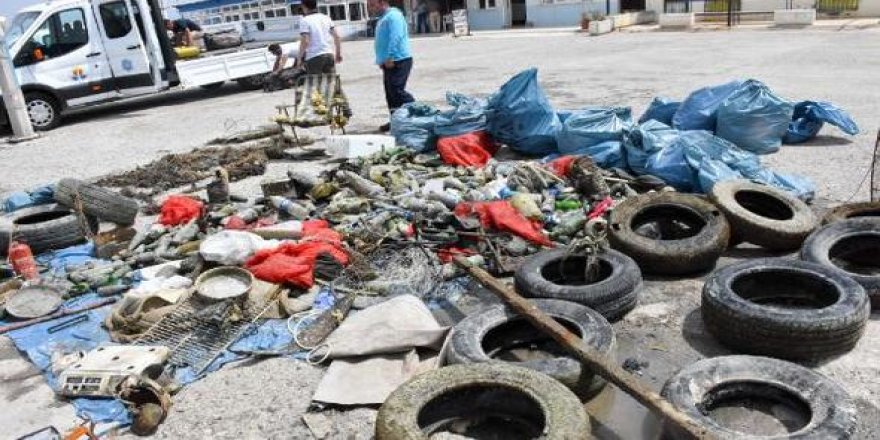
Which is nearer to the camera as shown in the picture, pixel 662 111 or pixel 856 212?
pixel 856 212

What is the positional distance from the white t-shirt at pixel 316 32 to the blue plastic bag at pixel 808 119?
693 cm

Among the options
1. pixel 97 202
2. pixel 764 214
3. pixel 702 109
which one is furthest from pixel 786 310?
pixel 97 202

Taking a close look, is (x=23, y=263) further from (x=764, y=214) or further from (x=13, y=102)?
(x=13, y=102)

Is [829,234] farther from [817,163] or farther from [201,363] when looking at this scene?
[201,363]

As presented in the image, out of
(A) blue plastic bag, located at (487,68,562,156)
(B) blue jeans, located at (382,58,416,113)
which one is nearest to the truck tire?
(B) blue jeans, located at (382,58,416,113)

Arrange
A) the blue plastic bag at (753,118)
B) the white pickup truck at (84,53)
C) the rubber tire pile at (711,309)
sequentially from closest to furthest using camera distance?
the rubber tire pile at (711,309), the blue plastic bag at (753,118), the white pickup truck at (84,53)

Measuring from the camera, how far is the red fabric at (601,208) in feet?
19.2

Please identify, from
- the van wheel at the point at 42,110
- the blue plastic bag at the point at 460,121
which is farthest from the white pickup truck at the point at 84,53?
the blue plastic bag at the point at 460,121

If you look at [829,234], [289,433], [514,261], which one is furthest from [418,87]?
[289,433]

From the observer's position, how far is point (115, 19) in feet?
42.9

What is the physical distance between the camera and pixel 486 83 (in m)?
14.2

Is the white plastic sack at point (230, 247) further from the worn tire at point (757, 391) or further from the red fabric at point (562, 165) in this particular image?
the worn tire at point (757, 391)

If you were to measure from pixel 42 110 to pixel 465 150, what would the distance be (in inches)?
Result: 372

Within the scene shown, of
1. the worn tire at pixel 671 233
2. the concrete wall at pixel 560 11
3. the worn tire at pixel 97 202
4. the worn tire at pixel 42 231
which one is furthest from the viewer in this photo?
the concrete wall at pixel 560 11
